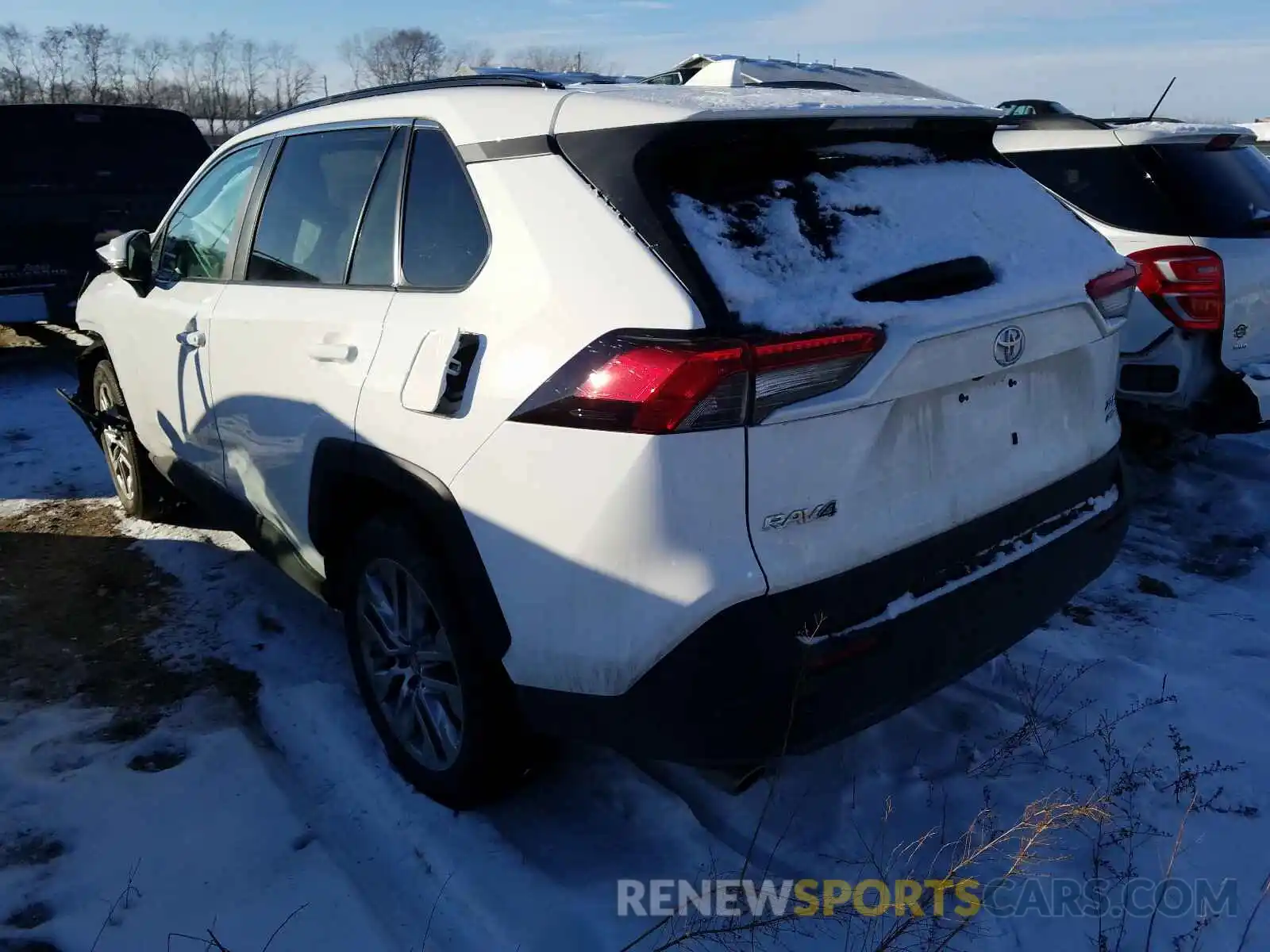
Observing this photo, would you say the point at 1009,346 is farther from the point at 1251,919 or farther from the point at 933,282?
the point at 1251,919

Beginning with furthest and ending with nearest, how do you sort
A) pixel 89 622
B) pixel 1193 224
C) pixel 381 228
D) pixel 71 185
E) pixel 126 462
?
1. pixel 71 185
2. pixel 126 462
3. pixel 1193 224
4. pixel 89 622
5. pixel 381 228

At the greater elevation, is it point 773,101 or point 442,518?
point 773,101

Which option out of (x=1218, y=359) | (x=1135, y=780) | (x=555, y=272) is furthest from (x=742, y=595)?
(x=1218, y=359)

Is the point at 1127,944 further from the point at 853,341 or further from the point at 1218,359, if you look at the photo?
the point at 1218,359

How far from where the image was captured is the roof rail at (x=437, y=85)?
2.53 m

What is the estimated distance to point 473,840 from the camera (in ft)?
8.54

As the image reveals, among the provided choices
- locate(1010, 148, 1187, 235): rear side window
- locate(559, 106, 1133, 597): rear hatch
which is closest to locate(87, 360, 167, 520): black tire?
locate(559, 106, 1133, 597): rear hatch

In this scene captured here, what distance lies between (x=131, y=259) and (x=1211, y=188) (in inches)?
196

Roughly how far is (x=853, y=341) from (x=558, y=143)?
2.68ft

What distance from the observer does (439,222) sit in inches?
100.0

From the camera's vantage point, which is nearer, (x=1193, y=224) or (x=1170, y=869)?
(x=1170, y=869)

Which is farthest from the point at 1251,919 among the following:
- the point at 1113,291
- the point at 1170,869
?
the point at 1113,291

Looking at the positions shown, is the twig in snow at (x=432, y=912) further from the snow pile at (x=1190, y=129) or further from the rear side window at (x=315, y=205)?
the snow pile at (x=1190, y=129)

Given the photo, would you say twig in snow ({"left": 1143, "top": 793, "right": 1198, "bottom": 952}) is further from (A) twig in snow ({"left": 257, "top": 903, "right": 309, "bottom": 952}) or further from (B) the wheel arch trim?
(A) twig in snow ({"left": 257, "top": 903, "right": 309, "bottom": 952})
